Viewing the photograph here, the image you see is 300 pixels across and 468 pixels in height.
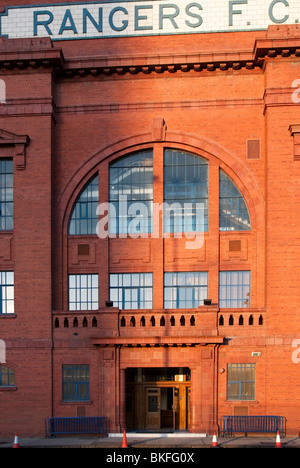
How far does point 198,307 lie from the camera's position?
22469 millimetres

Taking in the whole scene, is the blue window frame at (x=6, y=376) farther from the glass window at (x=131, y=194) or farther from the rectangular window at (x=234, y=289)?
the rectangular window at (x=234, y=289)

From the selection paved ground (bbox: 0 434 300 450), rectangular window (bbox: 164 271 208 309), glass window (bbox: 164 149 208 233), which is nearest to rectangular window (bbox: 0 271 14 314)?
paved ground (bbox: 0 434 300 450)

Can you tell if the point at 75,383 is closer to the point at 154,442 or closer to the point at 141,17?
the point at 154,442

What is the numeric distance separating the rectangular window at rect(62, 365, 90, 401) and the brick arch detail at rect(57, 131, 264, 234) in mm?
5974

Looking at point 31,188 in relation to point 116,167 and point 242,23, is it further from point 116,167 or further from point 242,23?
point 242,23

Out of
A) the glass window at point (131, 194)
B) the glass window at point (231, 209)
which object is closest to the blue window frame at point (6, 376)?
the glass window at point (131, 194)

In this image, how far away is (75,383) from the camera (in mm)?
23125

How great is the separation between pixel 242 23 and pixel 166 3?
11.1 feet

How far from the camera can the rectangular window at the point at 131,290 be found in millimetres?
23984

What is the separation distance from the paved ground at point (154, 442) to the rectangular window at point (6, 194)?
8772mm

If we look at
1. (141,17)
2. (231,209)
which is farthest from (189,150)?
(141,17)

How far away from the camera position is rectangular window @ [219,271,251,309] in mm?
23453

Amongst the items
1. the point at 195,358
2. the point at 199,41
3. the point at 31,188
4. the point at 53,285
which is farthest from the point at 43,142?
the point at 195,358

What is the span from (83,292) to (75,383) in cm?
376
